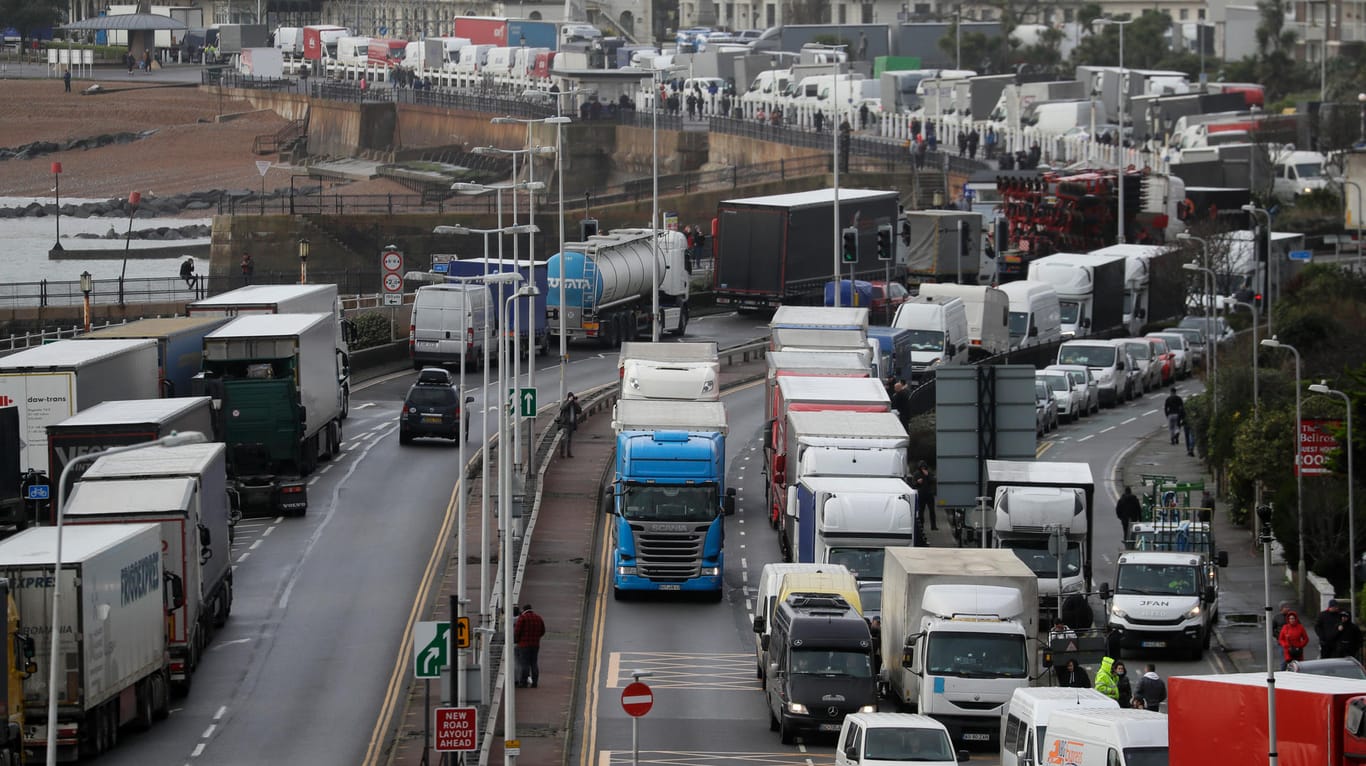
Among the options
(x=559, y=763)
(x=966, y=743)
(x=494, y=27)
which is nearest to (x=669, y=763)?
(x=559, y=763)

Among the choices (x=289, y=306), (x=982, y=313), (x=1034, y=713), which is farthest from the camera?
(x=982, y=313)

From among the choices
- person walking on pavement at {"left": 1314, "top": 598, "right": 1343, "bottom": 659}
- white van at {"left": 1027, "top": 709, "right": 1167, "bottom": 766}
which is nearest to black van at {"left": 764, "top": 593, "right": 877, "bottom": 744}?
white van at {"left": 1027, "top": 709, "right": 1167, "bottom": 766}

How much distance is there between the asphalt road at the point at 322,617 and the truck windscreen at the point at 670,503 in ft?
14.3

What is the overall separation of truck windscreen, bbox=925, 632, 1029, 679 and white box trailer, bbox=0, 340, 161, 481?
59.4 feet

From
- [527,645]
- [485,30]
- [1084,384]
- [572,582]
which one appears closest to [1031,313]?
[1084,384]

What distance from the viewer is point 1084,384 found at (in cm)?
6206

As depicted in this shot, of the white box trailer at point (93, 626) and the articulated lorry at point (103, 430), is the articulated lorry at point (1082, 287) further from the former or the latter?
the white box trailer at point (93, 626)

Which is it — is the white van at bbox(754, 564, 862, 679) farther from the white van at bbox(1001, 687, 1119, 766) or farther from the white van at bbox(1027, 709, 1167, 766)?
the white van at bbox(1027, 709, 1167, 766)

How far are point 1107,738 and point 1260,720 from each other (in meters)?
3.96

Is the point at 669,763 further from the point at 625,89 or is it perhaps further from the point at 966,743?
the point at 625,89

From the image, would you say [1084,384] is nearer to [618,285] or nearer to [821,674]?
[618,285]

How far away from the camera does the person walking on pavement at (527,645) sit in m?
34.4

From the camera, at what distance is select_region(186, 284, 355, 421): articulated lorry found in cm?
5634

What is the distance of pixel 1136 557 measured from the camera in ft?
128
